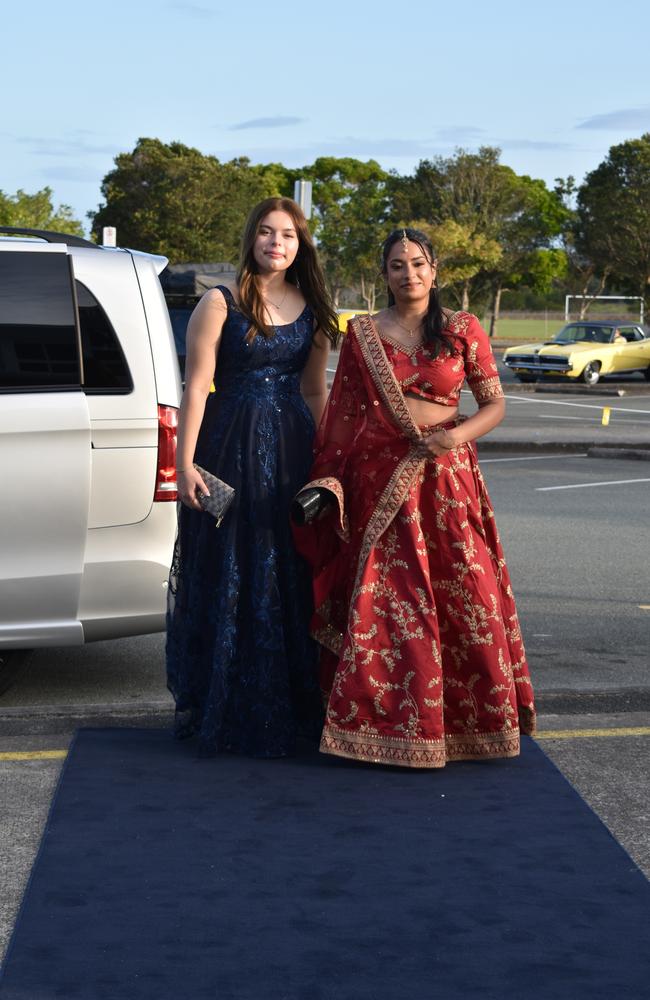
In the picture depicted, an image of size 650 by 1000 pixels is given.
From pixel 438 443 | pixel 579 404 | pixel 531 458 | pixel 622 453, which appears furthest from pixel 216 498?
pixel 579 404

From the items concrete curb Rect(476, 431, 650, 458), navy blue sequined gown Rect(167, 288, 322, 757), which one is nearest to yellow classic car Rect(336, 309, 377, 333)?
navy blue sequined gown Rect(167, 288, 322, 757)

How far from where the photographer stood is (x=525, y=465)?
1636cm

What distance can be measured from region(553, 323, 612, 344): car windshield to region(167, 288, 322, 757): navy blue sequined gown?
29.0 metres

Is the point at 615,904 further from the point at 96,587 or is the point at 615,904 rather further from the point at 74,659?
the point at 74,659

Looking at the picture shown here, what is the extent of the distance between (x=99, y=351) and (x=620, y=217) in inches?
2250

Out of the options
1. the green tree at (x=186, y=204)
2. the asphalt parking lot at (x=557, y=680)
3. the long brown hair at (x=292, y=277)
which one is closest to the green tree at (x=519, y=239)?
the green tree at (x=186, y=204)

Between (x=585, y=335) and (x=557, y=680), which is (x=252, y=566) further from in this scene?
(x=585, y=335)

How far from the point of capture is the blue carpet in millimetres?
3455

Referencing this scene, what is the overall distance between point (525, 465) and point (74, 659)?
10.0 meters

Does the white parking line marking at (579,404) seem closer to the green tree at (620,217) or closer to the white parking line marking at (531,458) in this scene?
the white parking line marking at (531,458)

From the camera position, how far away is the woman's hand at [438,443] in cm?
493

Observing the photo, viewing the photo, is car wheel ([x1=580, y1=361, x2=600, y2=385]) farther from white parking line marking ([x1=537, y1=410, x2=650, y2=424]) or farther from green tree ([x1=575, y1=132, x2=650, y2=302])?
green tree ([x1=575, y1=132, x2=650, y2=302])

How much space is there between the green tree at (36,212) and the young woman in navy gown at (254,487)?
49011mm

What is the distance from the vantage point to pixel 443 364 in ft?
16.4
